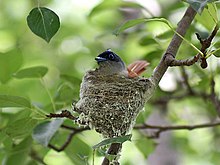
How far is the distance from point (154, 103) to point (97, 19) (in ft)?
4.91

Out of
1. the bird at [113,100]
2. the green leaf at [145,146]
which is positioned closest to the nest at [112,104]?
the bird at [113,100]

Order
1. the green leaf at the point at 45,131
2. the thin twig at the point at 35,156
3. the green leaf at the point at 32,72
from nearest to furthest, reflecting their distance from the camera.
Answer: the green leaf at the point at 45,131, the green leaf at the point at 32,72, the thin twig at the point at 35,156

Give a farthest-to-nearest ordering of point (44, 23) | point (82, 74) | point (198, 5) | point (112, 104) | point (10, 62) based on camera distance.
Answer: point (82, 74) < point (10, 62) < point (112, 104) < point (44, 23) < point (198, 5)

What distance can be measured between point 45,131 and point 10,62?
457 mm

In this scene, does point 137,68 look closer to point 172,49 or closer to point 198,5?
point 172,49

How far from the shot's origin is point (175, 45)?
196 centimetres

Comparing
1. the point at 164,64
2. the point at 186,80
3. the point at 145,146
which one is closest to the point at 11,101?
the point at 164,64

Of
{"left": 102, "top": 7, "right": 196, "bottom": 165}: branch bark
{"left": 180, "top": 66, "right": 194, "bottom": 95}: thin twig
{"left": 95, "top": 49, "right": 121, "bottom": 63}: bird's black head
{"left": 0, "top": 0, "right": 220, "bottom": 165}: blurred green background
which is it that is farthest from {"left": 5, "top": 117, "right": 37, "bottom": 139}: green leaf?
{"left": 180, "top": 66, "right": 194, "bottom": 95}: thin twig

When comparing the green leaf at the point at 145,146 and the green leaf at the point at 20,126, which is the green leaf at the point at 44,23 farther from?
the green leaf at the point at 145,146

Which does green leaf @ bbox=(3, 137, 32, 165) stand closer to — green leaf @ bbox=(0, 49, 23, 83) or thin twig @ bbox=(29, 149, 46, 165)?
thin twig @ bbox=(29, 149, 46, 165)

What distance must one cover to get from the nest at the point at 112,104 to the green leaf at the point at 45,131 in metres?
0.15

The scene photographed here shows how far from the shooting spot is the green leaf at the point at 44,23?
175 centimetres

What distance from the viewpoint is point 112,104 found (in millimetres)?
2068

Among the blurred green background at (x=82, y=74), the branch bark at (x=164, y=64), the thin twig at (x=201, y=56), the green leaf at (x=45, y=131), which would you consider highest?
the thin twig at (x=201, y=56)
